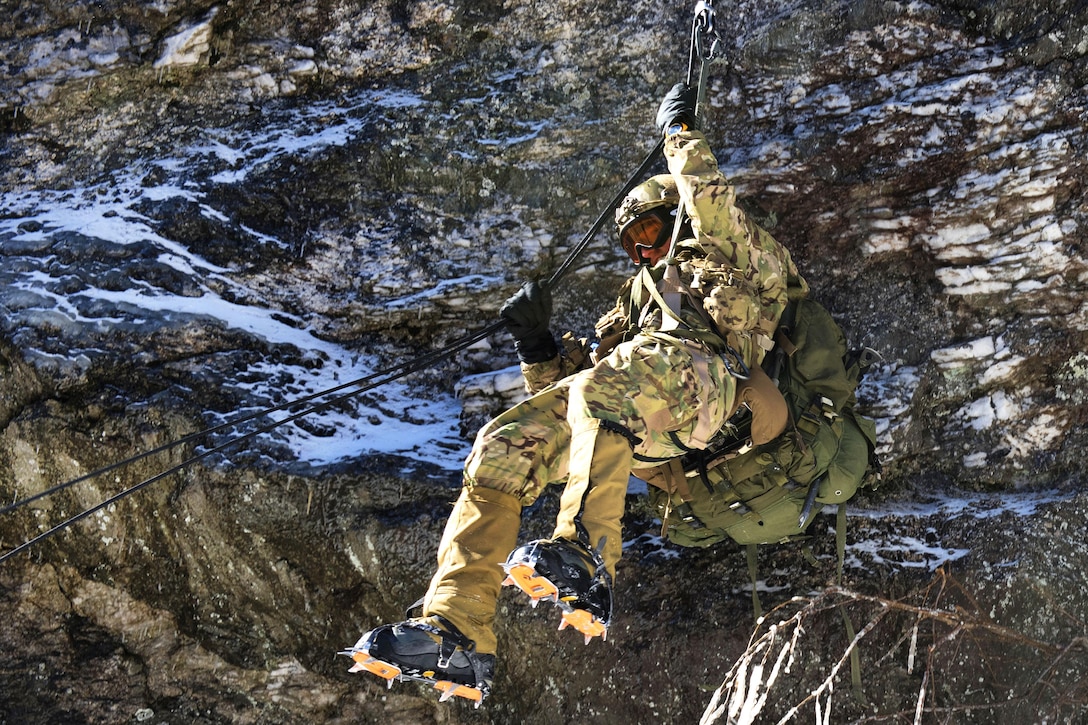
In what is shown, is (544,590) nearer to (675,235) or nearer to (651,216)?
(675,235)

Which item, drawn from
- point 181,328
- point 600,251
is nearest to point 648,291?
point 600,251

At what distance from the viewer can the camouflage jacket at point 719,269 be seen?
441 centimetres

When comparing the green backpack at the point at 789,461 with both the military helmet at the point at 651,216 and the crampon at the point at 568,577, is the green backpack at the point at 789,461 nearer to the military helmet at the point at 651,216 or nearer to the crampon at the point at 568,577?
the military helmet at the point at 651,216

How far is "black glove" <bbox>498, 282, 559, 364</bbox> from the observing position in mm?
4938

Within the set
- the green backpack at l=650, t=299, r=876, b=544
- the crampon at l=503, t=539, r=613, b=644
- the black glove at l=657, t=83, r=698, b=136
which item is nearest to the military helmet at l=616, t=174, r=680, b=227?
the black glove at l=657, t=83, r=698, b=136

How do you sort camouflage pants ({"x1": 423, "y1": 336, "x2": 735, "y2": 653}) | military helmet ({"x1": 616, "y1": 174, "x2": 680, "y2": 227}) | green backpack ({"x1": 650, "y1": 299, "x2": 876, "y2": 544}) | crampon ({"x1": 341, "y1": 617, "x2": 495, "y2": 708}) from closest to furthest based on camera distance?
crampon ({"x1": 341, "y1": 617, "x2": 495, "y2": 708}) → camouflage pants ({"x1": 423, "y1": 336, "x2": 735, "y2": 653}) → green backpack ({"x1": 650, "y1": 299, "x2": 876, "y2": 544}) → military helmet ({"x1": 616, "y1": 174, "x2": 680, "y2": 227})

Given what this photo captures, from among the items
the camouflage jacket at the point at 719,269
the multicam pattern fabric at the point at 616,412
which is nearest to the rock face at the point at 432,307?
the multicam pattern fabric at the point at 616,412

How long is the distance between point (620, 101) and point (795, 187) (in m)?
1.39

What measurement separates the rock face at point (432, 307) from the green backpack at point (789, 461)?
0.66m

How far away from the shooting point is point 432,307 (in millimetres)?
6344

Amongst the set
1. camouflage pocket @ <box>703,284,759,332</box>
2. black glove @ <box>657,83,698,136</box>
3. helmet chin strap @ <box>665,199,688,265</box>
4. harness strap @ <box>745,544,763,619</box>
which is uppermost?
black glove @ <box>657,83,698,136</box>

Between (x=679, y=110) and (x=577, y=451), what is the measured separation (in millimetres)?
2171

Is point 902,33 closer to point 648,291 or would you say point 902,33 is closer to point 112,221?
point 648,291

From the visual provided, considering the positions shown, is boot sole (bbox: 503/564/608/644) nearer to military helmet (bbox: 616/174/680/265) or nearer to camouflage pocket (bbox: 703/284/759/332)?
camouflage pocket (bbox: 703/284/759/332)
